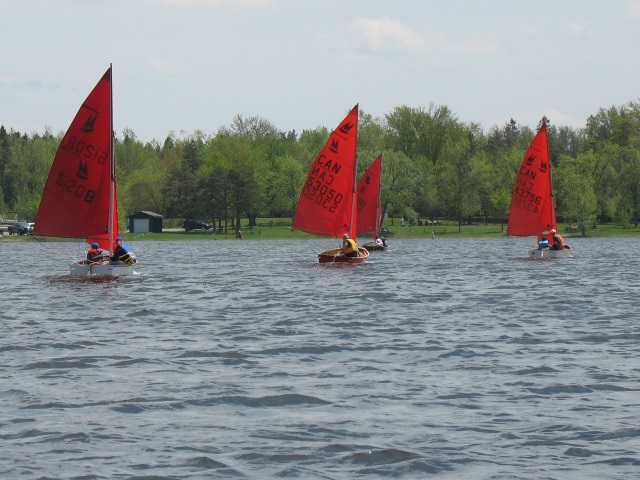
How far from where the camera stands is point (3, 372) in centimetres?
2180

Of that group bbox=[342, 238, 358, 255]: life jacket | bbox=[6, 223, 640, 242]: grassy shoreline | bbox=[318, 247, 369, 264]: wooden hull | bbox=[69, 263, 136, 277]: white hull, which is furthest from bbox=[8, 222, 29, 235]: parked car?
bbox=[69, 263, 136, 277]: white hull

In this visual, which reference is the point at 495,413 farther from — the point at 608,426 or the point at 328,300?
the point at 328,300

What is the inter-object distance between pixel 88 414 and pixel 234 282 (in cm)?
3354

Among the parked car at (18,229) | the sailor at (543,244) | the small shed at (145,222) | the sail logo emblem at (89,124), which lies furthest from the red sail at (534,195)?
the parked car at (18,229)

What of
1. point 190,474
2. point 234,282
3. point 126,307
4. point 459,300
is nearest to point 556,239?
point 234,282

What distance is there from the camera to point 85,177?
4509 cm

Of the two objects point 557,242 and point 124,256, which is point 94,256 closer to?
point 124,256

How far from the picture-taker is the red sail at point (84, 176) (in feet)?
147

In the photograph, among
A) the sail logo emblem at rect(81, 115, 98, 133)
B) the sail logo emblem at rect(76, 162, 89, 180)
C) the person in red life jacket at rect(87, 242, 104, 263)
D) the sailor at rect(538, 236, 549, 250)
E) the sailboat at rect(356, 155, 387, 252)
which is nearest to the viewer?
the sail logo emblem at rect(81, 115, 98, 133)

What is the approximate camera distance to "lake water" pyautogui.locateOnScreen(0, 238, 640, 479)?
49.2 feet

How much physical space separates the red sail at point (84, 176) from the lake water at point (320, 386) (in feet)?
15.2

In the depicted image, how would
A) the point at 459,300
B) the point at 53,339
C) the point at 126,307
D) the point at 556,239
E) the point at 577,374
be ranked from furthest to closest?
the point at 556,239 → the point at 459,300 → the point at 126,307 → the point at 53,339 → the point at 577,374

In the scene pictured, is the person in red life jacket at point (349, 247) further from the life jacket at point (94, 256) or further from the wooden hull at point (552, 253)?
the wooden hull at point (552, 253)

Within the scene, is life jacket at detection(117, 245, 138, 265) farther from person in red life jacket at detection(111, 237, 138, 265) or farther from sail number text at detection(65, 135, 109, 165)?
sail number text at detection(65, 135, 109, 165)
